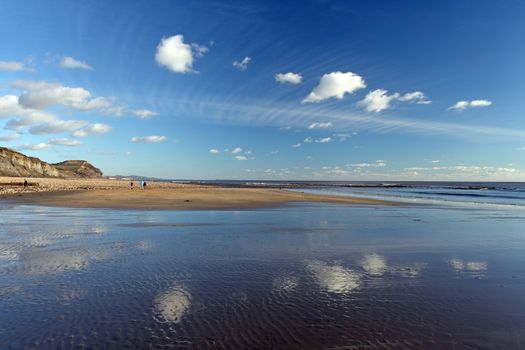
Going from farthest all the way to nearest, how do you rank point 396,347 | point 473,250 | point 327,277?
point 473,250 < point 327,277 < point 396,347

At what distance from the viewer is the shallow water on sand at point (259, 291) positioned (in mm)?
5598

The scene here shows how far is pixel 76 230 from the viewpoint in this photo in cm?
1625

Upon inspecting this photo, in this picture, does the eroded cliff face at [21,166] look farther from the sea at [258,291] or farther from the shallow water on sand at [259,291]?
the shallow water on sand at [259,291]

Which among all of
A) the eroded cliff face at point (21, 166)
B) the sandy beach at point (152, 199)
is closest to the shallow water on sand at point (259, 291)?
the sandy beach at point (152, 199)

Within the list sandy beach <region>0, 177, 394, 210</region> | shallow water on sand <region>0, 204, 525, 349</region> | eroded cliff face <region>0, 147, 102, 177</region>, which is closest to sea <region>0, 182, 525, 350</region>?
shallow water on sand <region>0, 204, 525, 349</region>

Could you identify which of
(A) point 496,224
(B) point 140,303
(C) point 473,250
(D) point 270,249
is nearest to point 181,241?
(D) point 270,249

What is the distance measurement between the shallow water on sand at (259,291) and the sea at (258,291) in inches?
1.3

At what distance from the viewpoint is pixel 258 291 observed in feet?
25.6

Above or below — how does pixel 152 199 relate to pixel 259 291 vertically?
above

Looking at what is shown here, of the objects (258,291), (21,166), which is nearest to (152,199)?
(258,291)

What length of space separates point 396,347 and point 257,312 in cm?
254

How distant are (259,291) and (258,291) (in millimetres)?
23

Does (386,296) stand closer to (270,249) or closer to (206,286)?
(206,286)

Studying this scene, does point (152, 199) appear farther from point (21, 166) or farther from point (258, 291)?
point (21, 166)
